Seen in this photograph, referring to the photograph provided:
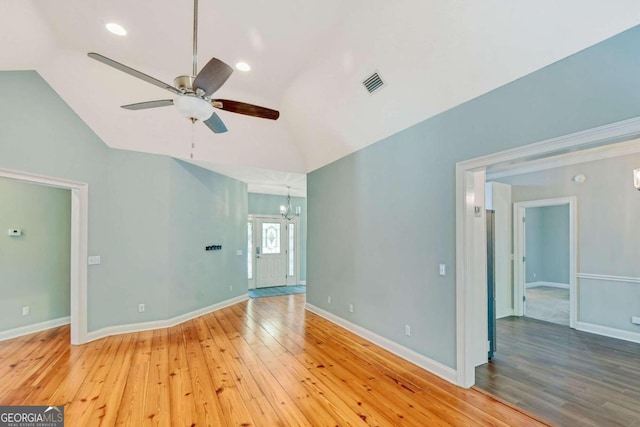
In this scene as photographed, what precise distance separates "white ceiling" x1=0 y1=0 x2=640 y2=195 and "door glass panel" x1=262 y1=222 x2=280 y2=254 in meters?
4.03

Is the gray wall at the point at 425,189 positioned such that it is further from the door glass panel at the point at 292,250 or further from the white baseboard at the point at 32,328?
the white baseboard at the point at 32,328

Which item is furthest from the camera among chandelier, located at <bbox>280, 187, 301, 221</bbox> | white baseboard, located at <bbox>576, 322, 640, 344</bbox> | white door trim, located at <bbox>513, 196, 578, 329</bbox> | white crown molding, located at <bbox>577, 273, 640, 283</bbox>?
chandelier, located at <bbox>280, 187, 301, 221</bbox>

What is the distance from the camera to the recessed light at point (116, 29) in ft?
9.51

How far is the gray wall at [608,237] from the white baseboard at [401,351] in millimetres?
3378

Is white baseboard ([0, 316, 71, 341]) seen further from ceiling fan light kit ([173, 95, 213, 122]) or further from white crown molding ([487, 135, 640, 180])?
white crown molding ([487, 135, 640, 180])

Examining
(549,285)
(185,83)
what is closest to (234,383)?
(185,83)

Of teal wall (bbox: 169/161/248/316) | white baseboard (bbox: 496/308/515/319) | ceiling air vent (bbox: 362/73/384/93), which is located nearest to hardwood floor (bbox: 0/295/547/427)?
teal wall (bbox: 169/161/248/316)

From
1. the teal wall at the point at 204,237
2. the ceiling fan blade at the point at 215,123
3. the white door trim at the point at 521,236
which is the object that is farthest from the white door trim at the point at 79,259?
the white door trim at the point at 521,236

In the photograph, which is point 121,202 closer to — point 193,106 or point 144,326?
point 144,326

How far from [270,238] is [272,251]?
1.25ft

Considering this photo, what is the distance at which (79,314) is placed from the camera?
13.3 ft

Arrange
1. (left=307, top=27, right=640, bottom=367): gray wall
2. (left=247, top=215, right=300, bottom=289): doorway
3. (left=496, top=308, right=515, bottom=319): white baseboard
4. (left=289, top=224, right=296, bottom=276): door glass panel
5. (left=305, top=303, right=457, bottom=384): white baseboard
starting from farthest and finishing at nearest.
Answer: (left=289, top=224, right=296, bottom=276): door glass panel, (left=247, top=215, right=300, bottom=289): doorway, (left=496, top=308, right=515, bottom=319): white baseboard, (left=305, top=303, right=457, bottom=384): white baseboard, (left=307, top=27, right=640, bottom=367): gray wall

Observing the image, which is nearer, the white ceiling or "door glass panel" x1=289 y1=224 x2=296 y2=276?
the white ceiling

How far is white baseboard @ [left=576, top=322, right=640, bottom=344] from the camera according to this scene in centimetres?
421
